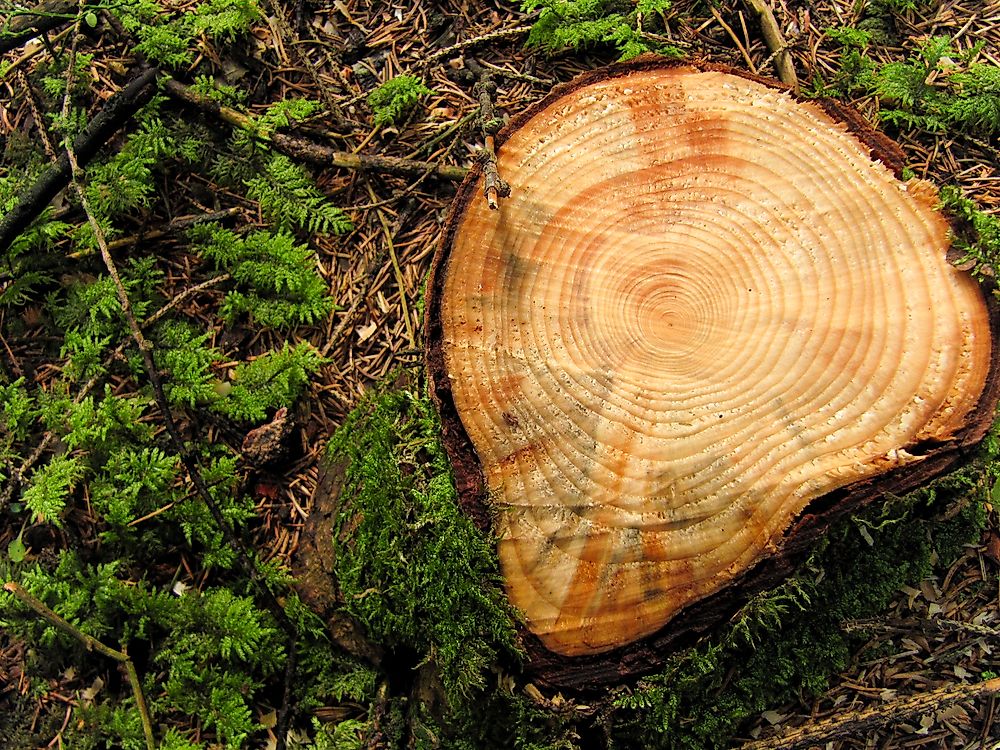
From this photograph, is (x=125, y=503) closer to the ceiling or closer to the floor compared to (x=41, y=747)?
closer to the ceiling

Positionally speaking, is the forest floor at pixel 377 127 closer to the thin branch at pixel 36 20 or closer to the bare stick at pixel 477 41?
the bare stick at pixel 477 41

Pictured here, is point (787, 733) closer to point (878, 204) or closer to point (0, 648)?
point (878, 204)

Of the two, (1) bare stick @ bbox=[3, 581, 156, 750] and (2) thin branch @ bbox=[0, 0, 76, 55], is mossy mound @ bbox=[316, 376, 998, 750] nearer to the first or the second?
(1) bare stick @ bbox=[3, 581, 156, 750]

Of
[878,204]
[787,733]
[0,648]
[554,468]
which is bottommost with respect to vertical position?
[787,733]

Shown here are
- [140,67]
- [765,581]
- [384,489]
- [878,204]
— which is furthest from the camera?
[140,67]

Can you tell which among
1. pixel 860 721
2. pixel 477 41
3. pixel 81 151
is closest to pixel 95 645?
pixel 81 151

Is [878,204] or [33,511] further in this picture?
[33,511]

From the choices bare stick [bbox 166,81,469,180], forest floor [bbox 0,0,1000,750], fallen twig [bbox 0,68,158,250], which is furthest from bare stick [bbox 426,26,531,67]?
fallen twig [bbox 0,68,158,250]

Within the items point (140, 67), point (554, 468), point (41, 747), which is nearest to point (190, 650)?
point (41, 747)

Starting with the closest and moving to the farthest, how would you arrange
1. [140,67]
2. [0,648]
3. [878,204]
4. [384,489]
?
[878,204] → [384,489] → [0,648] → [140,67]
